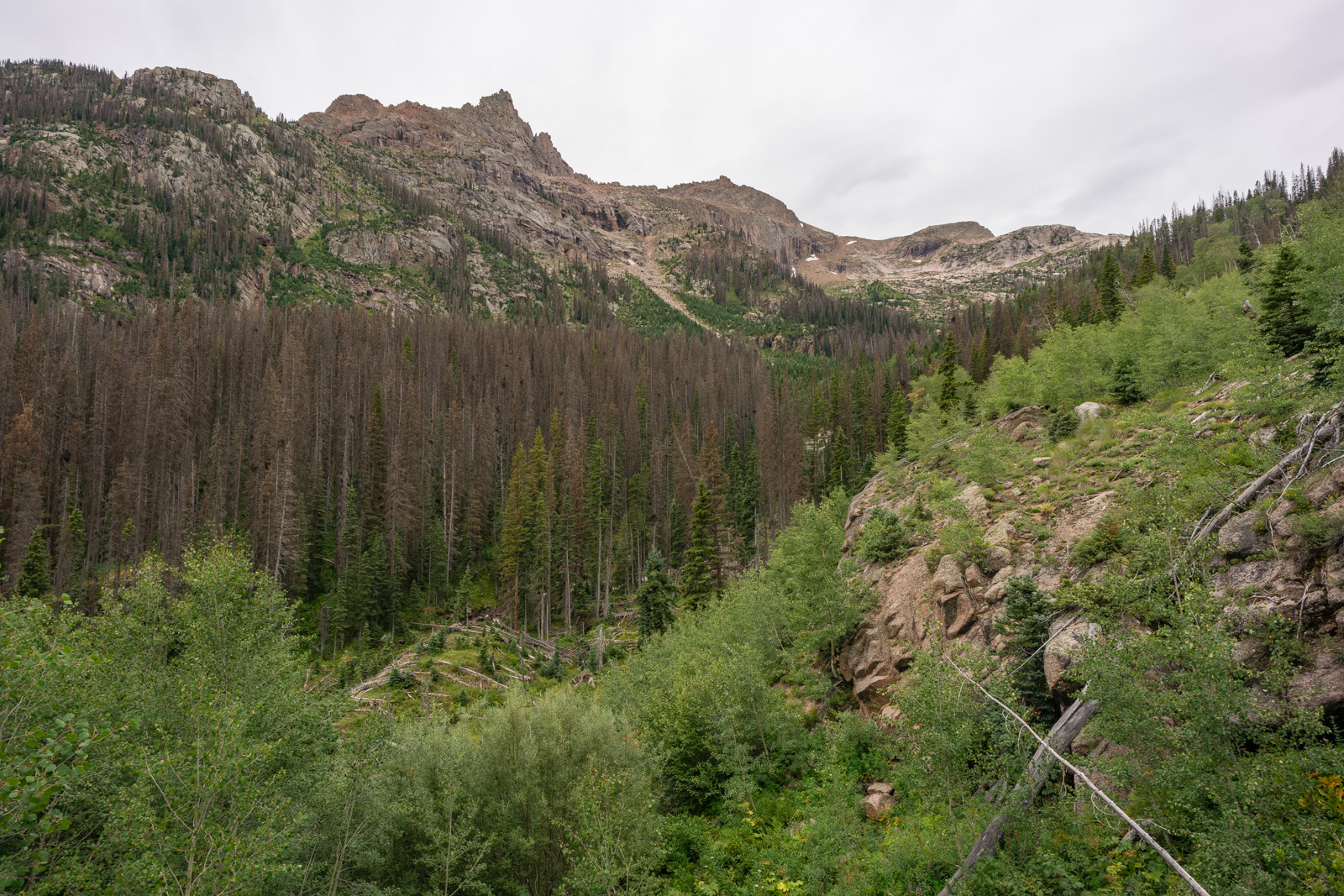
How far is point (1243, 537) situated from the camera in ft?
37.8

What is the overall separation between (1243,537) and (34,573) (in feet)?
235

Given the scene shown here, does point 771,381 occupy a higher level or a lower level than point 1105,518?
higher

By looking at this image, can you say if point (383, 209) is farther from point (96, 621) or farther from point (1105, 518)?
point (1105, 518)

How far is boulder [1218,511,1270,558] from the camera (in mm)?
11344

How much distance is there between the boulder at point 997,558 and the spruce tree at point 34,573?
64.9 meters

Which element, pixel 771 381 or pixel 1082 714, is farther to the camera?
pixel 771 381

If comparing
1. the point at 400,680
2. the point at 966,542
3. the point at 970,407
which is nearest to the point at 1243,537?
the point at 966,542

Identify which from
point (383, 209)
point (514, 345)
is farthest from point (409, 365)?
point (383, 209)

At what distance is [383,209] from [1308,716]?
214535mm

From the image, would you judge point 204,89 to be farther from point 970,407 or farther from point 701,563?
point 970,407

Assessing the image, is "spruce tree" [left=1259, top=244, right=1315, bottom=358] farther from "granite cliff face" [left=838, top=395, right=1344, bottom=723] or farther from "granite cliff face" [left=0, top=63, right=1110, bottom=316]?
"granite cliff face" [left=0, top=63, right=1110, bottom=316]

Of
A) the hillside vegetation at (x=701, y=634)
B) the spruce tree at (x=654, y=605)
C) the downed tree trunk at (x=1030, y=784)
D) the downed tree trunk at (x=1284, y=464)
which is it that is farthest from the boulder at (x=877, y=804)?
the spruce tree at (x=654, y=605)

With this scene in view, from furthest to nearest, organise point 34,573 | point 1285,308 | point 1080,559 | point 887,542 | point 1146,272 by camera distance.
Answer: point 1146,272, point 34,573, point 887,542, point 1285,308, point 1080,559

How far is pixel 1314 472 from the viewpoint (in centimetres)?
1075
